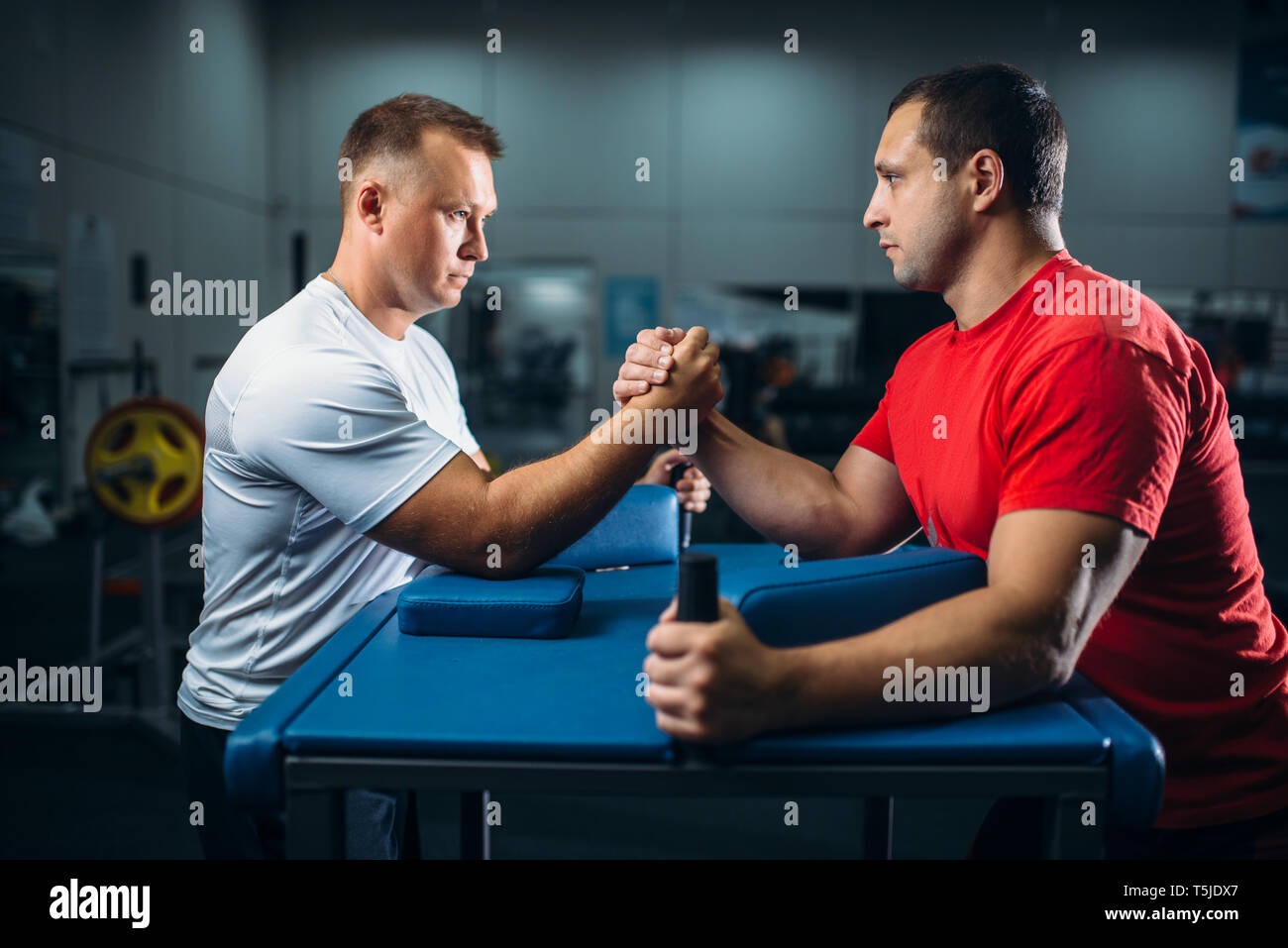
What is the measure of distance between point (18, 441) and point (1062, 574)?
5391mm

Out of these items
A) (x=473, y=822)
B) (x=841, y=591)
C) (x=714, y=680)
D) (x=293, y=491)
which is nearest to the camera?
(x=714, y=680)

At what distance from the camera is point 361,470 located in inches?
47.8

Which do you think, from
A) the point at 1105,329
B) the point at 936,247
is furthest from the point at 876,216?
the point at 1105,329

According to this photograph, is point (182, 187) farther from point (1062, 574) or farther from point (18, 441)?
point (1062, 574)

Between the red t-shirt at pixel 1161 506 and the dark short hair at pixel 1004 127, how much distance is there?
5.3 inches

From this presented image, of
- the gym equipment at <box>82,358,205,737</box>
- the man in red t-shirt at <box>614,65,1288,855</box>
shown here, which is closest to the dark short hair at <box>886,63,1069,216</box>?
the man in red t-shirt at <box>614,65,1288,855</box>

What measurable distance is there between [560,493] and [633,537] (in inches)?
11.2

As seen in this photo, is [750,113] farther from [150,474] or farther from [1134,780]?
[1134,780]

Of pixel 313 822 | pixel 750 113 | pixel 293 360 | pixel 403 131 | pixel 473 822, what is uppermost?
pixel 750 113

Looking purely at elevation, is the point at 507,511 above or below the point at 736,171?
below

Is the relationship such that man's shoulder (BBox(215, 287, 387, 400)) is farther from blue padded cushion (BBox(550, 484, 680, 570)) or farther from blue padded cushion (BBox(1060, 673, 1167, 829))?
blue padded cushion (BBox(1060, 673, 1167, 829))

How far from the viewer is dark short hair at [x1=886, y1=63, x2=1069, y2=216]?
1.24 metres

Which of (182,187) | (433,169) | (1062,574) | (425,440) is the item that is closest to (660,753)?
(1062,574)

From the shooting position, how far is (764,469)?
1.54 m
